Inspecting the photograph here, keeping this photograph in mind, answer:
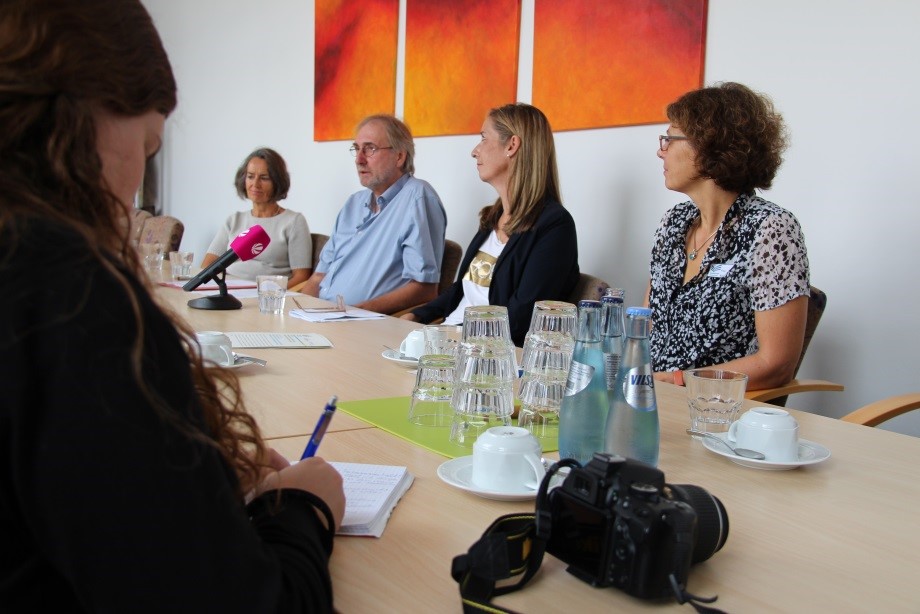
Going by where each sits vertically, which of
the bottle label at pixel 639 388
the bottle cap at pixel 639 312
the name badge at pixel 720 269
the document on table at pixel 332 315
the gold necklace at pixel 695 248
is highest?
the gold necklace at pixel 695 248

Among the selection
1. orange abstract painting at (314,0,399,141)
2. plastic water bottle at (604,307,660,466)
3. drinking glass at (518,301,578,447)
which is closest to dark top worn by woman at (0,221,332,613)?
plastic water bottle at (604,307,660,466)

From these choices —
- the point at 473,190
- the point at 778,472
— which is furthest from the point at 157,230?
the point at 778,472

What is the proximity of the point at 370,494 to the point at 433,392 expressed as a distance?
0.42 meters

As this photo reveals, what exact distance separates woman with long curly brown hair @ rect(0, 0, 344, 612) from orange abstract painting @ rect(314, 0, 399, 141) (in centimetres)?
378

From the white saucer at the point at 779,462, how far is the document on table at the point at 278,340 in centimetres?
108

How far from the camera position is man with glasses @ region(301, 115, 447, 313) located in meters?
3.50

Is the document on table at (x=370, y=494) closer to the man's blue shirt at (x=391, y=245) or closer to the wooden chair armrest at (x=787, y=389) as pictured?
the wooden chair armrest at (x=787, y=389)

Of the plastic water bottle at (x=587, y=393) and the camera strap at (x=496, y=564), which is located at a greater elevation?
the plastic water bottle at (x=587, y=393)

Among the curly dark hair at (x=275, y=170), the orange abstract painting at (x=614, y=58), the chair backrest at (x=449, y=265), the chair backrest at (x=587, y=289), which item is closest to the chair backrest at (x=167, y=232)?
the curly dark hair at (x=275, y=170)

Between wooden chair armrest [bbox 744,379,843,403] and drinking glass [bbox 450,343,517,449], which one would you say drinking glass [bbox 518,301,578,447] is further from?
wooden chair armrest [bbox 744,379,843,403]

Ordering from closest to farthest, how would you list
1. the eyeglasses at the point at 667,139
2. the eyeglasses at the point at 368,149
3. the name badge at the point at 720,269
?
the name badge at the point at 720,269, the eyeglasses at the point at 667,139, the eyeglasses at the point at 368,149

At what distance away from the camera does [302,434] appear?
1258 millimetres

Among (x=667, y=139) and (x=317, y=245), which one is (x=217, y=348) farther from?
(x=317, y=245)

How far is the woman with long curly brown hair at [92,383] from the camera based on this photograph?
52cm
